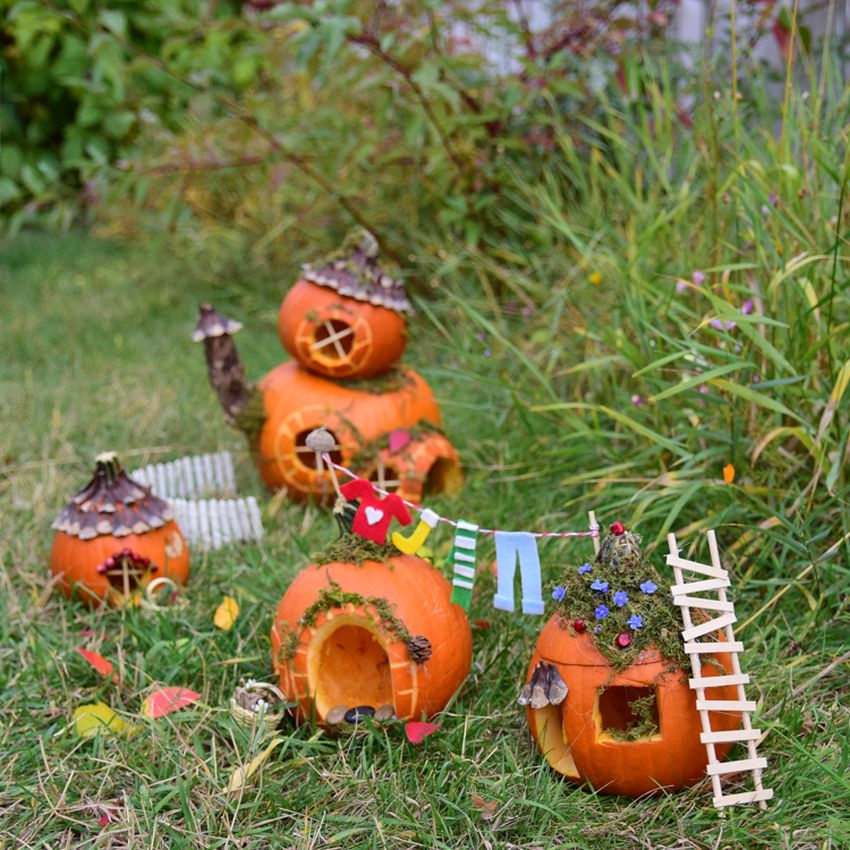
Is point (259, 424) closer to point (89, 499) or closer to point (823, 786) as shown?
point (89, 499)

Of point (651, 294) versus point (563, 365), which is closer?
point (651, 294)

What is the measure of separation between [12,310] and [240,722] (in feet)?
13.3

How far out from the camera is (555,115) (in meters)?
4.11

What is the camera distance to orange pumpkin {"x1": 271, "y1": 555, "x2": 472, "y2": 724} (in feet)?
6.40

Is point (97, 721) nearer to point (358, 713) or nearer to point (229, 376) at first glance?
point (358, 713)

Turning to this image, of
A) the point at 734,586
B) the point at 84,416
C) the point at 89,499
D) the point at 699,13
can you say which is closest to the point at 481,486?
the point at 734,586

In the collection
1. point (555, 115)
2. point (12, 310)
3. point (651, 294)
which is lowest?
point (12, 310)

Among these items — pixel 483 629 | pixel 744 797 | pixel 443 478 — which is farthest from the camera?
pixel 443 478

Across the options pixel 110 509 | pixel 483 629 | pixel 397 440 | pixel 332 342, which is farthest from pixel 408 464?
pixel 110 509

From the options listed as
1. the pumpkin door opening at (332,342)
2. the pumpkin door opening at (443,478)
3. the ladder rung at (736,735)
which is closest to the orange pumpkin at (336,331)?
the pumpkin door opening at (332,342)

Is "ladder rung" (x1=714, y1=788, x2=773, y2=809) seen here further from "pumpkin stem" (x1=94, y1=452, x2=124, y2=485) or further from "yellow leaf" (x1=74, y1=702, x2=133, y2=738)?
"pumpkin stem" (x1=94, y1=452, x2=124, y2=485)

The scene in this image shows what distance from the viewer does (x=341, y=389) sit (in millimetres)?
3006

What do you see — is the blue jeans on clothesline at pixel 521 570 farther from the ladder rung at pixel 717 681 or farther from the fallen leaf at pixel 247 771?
the fallen leaf at pixel 247 771

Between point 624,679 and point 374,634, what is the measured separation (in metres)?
0.48
